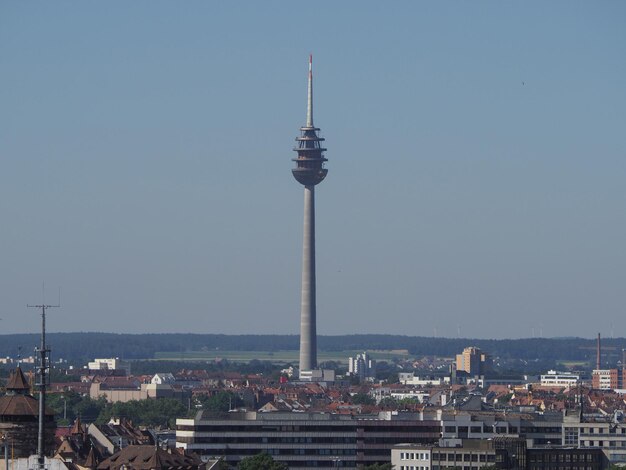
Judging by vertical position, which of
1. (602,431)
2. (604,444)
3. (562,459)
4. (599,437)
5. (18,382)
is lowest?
(562,459)

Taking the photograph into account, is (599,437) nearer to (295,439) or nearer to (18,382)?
(295,439)

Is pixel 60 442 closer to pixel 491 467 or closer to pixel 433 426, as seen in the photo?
pixel 433 426

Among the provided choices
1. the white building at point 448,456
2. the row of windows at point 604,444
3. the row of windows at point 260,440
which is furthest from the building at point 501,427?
the white building at point 448,456

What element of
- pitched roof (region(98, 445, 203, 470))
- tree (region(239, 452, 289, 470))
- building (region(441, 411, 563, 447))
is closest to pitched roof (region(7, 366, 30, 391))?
pitched roof (region(98, 445, 203, 470))

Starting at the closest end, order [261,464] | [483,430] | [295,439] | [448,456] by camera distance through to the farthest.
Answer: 1. [448,456]
2. [261,464]
3. [295,439]
4. [483,430]

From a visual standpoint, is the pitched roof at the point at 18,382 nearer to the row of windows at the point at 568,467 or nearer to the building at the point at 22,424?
the building at the point at 22,424

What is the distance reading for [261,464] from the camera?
447 feet

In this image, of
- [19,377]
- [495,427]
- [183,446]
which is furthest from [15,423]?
[495,427]

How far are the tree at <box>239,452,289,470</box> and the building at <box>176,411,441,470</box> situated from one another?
25.0 ft

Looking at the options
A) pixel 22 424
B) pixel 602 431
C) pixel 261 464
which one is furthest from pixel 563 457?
pixel 22 424

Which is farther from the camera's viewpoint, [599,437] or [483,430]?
[483,430]

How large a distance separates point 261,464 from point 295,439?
36.2 feet

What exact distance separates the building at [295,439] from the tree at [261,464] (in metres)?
7.61

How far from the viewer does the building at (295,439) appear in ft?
481
